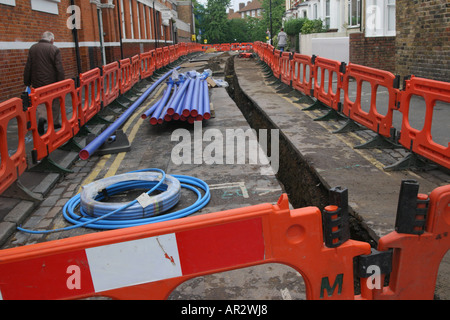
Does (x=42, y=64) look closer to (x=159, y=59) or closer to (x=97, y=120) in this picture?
(x=97, y=120)

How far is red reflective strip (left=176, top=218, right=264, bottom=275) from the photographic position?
224 cm

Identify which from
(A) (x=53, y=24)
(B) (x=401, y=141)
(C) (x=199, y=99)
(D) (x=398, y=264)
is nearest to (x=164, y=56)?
(A) (x=53, y=24)

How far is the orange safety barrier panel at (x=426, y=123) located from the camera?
5.45 meters

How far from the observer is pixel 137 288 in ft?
7.45

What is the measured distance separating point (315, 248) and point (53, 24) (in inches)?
595

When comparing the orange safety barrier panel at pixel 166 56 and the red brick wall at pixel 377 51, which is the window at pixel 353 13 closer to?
the red brick wall at pixel 377 51

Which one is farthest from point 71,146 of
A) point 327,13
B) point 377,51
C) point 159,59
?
point 327,13

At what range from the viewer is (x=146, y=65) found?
59.8 feet

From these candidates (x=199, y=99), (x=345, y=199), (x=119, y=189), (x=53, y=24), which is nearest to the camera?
(x=345, y=199)

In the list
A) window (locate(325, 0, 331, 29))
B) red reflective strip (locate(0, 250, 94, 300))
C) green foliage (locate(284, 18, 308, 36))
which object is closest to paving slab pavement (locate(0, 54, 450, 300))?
red reflective strip (locate(0, 250, 94, 300))

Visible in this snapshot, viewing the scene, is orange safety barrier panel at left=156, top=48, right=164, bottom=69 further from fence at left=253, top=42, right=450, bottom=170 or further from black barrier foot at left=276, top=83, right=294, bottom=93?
fence at left=253, top=42, right=450, bottom=170

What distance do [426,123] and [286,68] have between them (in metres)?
9.93

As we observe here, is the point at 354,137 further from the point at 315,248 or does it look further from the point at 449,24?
the point at 315,248

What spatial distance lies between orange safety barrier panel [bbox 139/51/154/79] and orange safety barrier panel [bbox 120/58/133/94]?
115 inches
